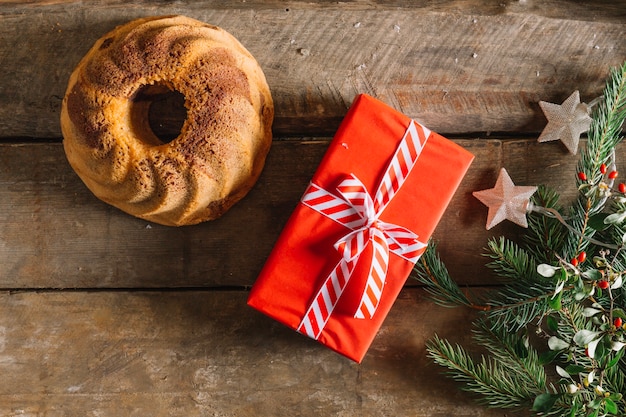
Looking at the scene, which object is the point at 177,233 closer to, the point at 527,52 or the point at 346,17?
the point at 346,17

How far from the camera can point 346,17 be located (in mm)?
1293

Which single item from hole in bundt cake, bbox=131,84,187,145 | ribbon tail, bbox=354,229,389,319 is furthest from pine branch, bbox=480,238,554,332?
hole in bundt cake, bbox=131,84,187,145

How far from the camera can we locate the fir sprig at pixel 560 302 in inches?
42.8

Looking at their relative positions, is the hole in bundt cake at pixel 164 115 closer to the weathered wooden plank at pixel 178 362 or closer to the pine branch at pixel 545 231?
the weathered wooden plank at pixel 178 362

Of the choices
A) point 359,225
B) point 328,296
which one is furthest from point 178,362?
point 359,225

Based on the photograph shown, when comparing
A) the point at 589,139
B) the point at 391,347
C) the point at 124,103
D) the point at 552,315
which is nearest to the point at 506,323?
the point at 552,315

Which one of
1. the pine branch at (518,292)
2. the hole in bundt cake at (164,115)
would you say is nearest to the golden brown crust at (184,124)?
the hole in bundt cake at (164,115)

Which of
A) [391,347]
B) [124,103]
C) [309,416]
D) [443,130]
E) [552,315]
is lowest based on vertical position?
[309,416]

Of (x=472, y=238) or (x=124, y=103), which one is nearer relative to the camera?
(x=124, y=103)

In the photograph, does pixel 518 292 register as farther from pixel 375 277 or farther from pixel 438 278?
pixel 375 277

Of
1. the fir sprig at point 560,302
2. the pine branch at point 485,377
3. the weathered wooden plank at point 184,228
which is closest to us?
the fir sprig at point 560,302

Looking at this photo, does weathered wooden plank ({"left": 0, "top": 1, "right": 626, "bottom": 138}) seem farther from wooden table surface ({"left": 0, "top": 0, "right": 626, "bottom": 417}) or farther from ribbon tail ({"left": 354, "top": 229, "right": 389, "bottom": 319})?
ribbon tail ({"left": 354, "top": 229, "right": 389, "bottom": 319})

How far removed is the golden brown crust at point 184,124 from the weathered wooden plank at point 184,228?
0.47 feet

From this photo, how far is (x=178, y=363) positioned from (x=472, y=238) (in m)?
0.75
